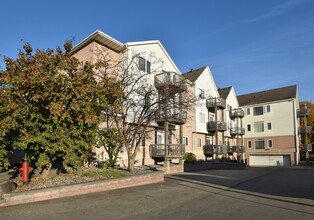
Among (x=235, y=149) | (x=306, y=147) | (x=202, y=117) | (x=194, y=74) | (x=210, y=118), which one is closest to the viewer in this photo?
(x=202, y=117)

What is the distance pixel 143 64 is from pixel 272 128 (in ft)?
96.8

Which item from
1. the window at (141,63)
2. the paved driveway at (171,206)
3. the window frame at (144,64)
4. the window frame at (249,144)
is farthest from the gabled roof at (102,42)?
the window frame at (249,144)

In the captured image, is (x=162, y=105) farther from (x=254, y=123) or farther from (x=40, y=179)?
(x=254, y=123)

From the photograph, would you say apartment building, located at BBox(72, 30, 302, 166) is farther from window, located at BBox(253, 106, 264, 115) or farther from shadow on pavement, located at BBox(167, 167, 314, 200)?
shadow on pavement, located at BBox(167, 167, 314, 200)

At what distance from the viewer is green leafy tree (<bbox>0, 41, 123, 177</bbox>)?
31.6 feet

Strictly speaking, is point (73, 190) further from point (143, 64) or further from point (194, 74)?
point (194, 74)

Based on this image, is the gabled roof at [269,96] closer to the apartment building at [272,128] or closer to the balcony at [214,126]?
the apartment building at [272,128]

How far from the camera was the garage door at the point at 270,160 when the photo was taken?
139 ft

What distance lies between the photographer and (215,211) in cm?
844

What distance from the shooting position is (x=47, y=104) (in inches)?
401

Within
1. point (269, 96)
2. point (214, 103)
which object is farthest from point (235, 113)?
point (214, 103)

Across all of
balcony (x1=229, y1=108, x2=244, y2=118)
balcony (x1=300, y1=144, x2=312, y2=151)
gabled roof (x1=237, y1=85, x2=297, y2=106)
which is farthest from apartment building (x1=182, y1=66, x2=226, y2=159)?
balcony (x1=300, y1=144, x2=312, y2=151)

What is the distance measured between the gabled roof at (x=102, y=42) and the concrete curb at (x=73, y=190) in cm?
1083

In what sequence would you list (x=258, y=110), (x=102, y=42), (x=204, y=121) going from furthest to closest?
1. (x=258, y=110)
2. (x=204, y=121)
3. (x=102, y=42)
